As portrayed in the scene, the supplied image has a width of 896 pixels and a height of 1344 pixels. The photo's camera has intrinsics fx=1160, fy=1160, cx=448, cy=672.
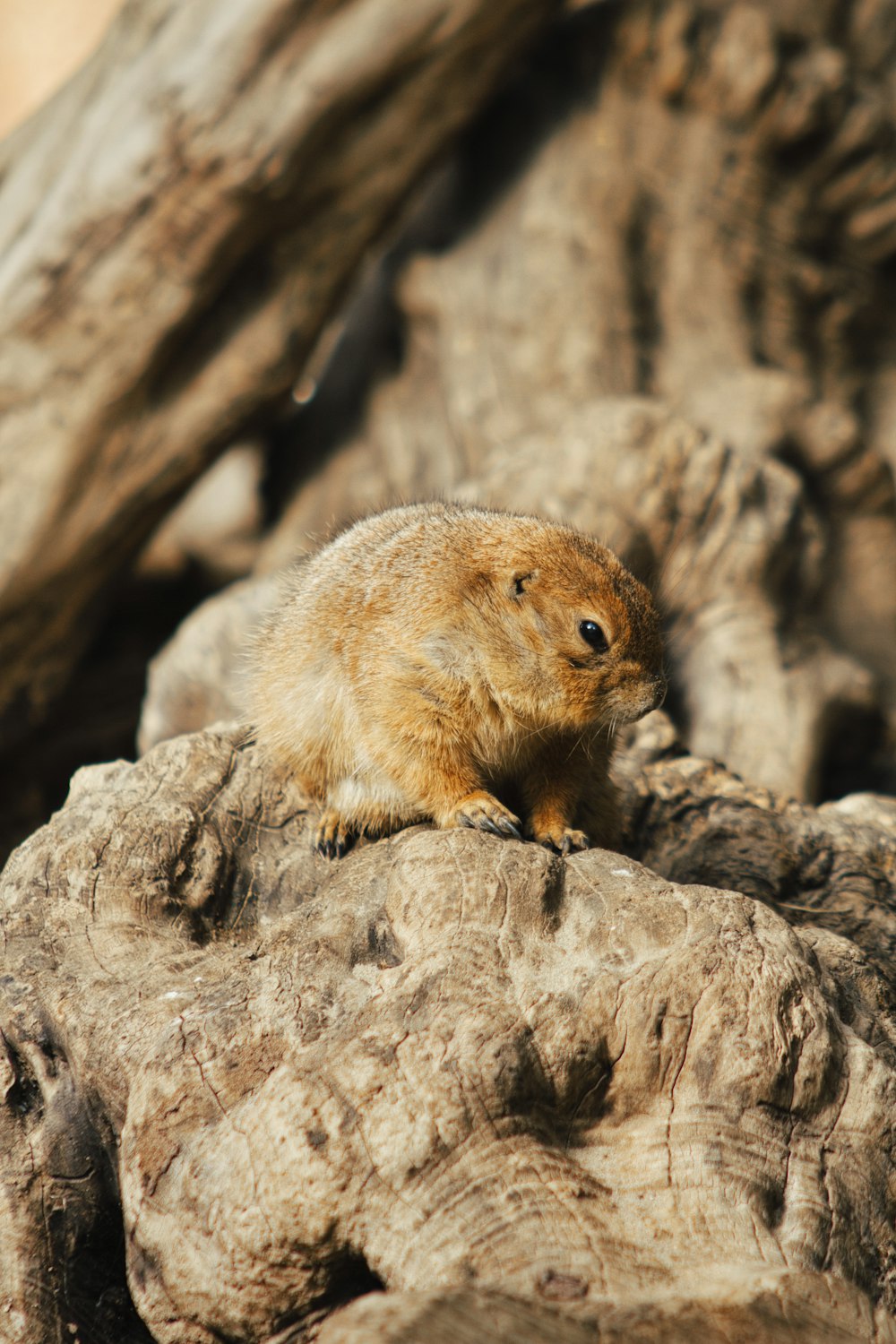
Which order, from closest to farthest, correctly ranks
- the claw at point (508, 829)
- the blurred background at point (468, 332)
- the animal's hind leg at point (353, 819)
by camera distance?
1. the claw at point (508, 829)
2. the animal's hind leg at point (353, 819)
3. the blurred background at point (468, 332)

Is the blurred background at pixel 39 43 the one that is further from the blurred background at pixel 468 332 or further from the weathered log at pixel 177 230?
the weathered log at pixel 177 230

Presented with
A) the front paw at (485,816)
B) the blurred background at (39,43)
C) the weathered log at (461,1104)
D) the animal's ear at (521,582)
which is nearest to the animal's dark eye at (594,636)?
the animal's ear at (521,582)

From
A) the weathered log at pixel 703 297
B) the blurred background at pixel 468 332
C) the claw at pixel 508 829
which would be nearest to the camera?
the claw at pixel 508 829

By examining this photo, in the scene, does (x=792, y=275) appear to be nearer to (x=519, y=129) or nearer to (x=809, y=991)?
(x=519, y=129)

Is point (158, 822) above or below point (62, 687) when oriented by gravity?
above

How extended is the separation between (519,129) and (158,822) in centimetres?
680

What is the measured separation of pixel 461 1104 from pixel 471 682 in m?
1.55

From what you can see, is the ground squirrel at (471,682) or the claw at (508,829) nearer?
the claw at (508,829)

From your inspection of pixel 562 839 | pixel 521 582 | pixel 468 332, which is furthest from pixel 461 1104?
pixel 468 332

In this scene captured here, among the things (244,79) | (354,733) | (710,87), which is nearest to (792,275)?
(710,87)

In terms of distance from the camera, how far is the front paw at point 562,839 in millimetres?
3746

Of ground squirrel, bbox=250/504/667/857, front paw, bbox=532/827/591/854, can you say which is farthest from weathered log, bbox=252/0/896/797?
front paw, bbox=532/827/591/854

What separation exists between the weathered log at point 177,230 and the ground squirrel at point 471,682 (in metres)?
3.65

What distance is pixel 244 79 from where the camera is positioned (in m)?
6.65
